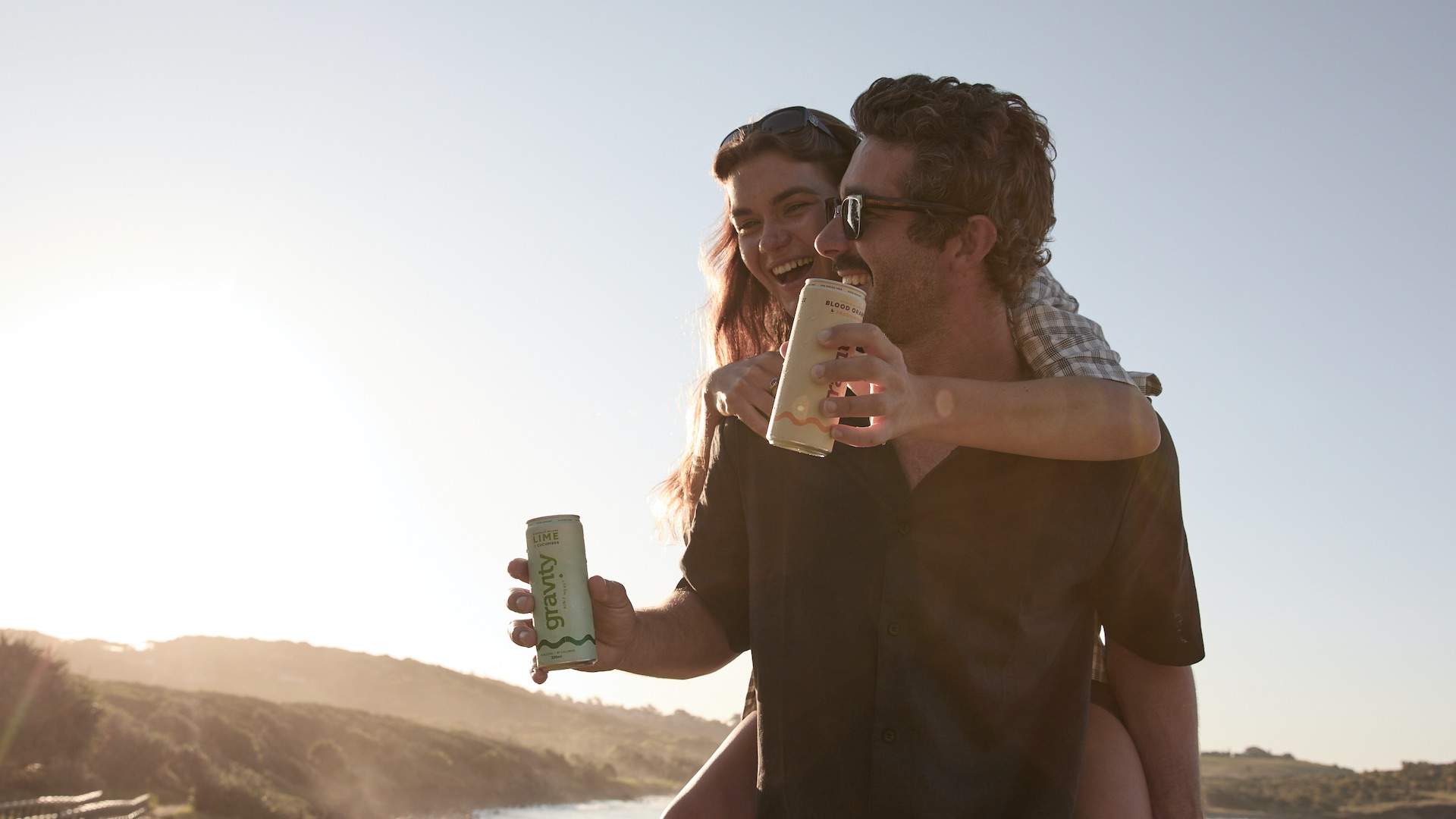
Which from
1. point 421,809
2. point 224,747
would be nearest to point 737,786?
point 224,747

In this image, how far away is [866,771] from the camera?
3.12 m

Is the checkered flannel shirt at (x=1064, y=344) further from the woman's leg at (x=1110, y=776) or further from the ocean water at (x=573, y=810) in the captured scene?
the ocean water at (x=573, y=810)

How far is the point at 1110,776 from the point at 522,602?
5.78 ft

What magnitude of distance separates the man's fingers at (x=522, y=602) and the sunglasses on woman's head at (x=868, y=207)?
1.44 metres

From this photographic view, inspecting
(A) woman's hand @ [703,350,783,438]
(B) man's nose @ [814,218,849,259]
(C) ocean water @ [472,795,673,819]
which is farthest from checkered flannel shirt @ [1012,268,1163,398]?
(C) ocean water @ [472,795,673,819]

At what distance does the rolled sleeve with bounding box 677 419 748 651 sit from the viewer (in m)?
3.76

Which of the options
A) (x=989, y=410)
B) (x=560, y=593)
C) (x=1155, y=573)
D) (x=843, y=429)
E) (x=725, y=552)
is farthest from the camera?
(x=725, y=552)

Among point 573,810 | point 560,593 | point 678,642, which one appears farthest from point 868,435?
point 573,810

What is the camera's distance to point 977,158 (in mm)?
3686

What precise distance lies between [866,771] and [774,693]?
34 cm

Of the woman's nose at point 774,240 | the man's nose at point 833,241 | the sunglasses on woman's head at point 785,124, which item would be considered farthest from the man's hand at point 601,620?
the sunglasses on woman's head at point 785,124

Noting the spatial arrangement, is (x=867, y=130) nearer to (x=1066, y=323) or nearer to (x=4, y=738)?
(x=1066, y=323)

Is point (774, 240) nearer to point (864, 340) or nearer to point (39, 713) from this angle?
point (864, 340)

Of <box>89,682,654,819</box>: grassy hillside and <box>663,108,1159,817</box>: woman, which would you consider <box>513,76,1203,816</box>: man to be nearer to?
<box>663,108,1159,817</box>: woman
